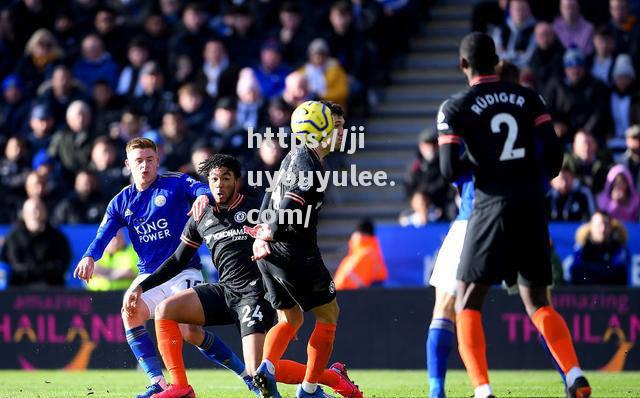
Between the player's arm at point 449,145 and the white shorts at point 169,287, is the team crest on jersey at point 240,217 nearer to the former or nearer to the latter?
the white shorts at point 169,287

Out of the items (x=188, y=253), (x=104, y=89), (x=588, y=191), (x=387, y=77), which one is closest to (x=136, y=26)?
(x=104, y=89)

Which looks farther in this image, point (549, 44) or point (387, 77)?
point (387, 77)

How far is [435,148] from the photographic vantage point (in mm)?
15484

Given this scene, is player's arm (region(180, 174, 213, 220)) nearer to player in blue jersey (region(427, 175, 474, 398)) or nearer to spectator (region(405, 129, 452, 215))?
player in blue jersey (region(427, 175, 474, 398))

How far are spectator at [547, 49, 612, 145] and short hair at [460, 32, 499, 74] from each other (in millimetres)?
7590

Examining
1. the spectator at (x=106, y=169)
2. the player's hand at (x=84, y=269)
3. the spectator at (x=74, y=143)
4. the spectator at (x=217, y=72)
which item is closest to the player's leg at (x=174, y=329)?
the player's hand at (x=84, y=269)

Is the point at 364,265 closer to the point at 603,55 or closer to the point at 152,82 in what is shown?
the point at 603,55

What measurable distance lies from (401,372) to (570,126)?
13.4 ft

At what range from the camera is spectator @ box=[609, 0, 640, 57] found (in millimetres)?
16375

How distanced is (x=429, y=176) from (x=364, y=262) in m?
1.38

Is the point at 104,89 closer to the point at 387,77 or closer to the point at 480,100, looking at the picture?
the point at 387,77

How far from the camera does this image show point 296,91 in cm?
1633

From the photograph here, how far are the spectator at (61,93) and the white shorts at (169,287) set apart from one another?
27.3 feet

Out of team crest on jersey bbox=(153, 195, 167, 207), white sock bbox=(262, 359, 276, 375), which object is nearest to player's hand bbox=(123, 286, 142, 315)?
team crest on jersey bbox=(153, 195, 167, 207)
